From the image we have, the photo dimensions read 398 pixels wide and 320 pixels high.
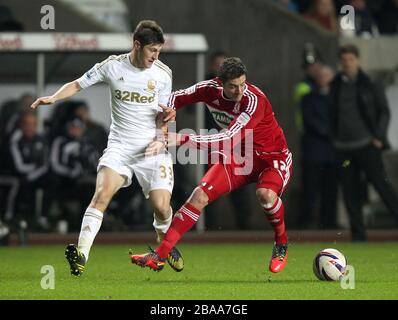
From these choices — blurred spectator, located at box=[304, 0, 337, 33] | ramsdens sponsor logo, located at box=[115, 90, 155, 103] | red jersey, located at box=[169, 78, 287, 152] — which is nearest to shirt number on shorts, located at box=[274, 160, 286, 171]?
red jersey, located at box=[169, 78, 287, 152]

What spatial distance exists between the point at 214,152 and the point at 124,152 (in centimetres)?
85

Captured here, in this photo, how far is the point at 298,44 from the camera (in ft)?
66.4

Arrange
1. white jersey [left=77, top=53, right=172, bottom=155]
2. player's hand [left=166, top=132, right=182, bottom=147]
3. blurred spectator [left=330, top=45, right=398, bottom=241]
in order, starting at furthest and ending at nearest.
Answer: blurred spectator [left=330, top=45, right=398, bottom=241] < white jersey [left=77, top=53, right=172, bottom=155] < player's hand [left=166, top=132, right=182, bottom=147]

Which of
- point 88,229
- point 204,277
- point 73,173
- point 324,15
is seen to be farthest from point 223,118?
point 324,15

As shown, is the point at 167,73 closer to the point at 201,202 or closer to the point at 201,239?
the point at 201,202

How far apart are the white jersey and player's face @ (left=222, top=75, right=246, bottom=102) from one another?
0.67 meters

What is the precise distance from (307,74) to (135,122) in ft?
23.2

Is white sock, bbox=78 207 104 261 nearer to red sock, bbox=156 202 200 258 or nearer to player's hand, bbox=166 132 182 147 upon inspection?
red sock, bbox=156 202 200 258

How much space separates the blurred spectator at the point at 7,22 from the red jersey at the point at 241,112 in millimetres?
7565

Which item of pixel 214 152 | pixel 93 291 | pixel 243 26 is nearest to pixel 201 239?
pixel 243 26

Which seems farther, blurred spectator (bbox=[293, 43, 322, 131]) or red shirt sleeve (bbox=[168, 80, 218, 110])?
blurred spectator (bbox=[293, 43, 322, 131])

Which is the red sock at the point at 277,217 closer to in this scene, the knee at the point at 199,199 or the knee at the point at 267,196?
the knee at the point at 267,196

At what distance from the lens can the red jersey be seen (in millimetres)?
11477

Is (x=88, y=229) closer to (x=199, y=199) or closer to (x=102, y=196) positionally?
(x=102, y=196)
